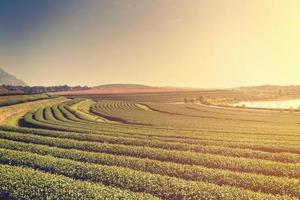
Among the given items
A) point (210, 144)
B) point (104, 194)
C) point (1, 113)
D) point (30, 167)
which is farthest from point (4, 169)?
point (1, 113)

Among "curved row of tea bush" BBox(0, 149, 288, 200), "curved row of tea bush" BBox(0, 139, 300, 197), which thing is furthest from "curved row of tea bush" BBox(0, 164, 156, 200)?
"curved row of tea bush" BBox(0, 139, 300, 197)

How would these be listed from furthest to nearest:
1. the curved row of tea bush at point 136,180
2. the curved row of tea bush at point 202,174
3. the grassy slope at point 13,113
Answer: the grassy slope at point 13,113
the curved row of tea bush at point 202,174
the curved row of tea bush at point 136,180

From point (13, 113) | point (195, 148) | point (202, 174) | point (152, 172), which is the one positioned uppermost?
point (13, 113)

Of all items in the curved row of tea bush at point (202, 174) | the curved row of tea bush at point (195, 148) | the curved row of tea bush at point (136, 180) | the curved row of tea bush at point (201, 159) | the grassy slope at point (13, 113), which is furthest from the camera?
the grassy slope at point (13, 113)

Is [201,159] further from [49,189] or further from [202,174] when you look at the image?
[49,189]

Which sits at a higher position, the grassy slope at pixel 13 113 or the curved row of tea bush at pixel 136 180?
the grassy slope at pixel 13 113

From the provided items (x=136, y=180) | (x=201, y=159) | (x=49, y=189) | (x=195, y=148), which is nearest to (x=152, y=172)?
(x=136, y=180)

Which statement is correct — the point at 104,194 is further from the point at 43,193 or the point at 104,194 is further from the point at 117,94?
the point at 117,94

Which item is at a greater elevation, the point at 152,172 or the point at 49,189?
the point at 49,189

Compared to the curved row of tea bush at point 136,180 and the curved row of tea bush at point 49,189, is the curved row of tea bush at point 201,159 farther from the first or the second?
the curved row of tea bush at point 49,189

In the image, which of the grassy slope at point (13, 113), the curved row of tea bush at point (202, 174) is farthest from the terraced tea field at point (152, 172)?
the grassy slope at point (13, 113)

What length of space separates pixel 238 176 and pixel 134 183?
798 cm

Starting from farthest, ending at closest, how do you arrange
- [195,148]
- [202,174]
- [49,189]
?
[195,148], [202,174], [49,189]

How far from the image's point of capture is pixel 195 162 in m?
24.3
